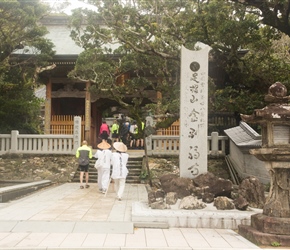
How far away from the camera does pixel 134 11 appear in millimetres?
14734

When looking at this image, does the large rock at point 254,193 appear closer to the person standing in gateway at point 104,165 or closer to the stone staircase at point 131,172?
the person standing in gateway at point 104,165

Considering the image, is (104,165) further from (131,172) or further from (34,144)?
(34,144)

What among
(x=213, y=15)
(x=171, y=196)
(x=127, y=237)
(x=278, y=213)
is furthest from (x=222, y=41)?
(x=127, y=237)

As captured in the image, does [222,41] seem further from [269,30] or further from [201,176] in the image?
[201,176]

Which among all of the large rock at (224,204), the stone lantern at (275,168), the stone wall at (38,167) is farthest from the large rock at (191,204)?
the stone wall at (38,167)

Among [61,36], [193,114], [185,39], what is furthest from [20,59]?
[193,114]

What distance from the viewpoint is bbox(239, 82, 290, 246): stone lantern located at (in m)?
6.45

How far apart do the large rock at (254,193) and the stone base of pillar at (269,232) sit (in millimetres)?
2214

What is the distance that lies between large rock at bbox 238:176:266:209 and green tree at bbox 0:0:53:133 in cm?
1109

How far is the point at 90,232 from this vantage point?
663 centimetres

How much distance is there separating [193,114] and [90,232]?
561 centimetres

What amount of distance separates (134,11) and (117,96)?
13.7 feet

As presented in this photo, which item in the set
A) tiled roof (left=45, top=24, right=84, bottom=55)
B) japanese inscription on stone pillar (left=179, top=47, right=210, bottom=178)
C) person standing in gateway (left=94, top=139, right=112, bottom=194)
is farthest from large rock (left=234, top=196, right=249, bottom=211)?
tiled roof (left=45, top=24, right=84, bottom=55)

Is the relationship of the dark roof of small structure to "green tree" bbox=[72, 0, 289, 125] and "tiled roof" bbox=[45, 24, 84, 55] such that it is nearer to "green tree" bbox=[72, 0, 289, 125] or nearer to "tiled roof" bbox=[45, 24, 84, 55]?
"tiled roof" bbox=[45, 24, 84, 55]
